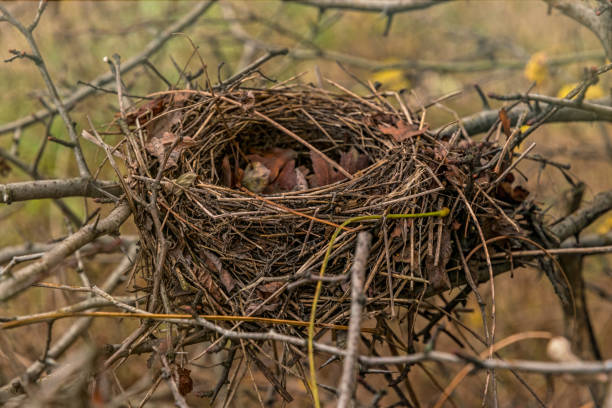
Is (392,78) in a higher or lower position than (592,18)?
higher

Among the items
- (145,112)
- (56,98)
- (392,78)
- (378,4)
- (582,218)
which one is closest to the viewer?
(56,98)

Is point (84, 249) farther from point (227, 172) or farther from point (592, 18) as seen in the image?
point (592, 18)

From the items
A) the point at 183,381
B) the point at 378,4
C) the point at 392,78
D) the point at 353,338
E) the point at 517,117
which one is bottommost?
the point at 183,381

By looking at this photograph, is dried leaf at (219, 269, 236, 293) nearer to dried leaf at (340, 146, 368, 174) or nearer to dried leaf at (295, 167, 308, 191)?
dried leaf at (295, 167, 308, 191)

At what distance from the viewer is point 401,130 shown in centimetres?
201

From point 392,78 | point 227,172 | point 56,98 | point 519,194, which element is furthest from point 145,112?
point 392,78

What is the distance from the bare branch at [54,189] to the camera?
5.47 feet

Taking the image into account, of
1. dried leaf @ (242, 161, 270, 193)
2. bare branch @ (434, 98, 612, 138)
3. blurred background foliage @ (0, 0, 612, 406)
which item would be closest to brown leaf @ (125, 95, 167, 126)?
dried leaf @ (242, 161, 270, 193)

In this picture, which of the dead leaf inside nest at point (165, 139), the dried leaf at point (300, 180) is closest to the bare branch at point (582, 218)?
the dried leaf at point (300, 180)

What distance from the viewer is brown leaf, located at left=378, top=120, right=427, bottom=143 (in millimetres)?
1948

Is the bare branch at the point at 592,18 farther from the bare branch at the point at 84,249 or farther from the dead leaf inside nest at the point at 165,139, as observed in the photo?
the bare branch at the point at 84,249

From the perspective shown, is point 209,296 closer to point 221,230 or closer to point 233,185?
point 221,230

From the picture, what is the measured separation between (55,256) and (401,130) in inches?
52.7

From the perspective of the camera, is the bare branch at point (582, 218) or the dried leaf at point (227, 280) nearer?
the dried leaf at point (227, 280)
